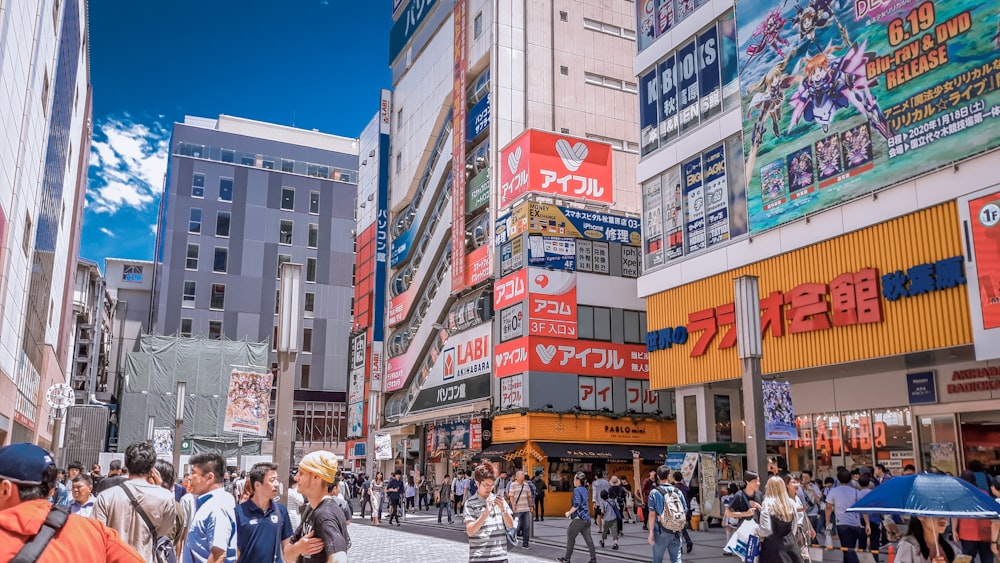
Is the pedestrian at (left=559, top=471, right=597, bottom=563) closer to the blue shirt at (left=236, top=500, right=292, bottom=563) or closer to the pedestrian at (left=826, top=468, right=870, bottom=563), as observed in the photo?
the pedestrian at (left=826, top=468, right=870, bottom=563)

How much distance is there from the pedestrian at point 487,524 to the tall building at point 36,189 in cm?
1490

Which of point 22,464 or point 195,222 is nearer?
point 22,464

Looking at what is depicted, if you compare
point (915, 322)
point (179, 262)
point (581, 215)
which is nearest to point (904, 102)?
point (915, 322)

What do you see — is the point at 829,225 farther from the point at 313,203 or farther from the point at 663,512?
the point at 313,203

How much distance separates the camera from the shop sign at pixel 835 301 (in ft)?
56.3

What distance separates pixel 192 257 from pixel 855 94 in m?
66.4

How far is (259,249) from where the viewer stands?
252ft

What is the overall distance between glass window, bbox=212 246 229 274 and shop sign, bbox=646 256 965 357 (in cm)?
6008

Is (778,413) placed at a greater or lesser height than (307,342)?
lesser

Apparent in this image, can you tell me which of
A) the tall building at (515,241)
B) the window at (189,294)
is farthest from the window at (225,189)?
the tall building at (515,241)

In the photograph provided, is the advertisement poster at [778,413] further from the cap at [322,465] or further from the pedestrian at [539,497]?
the pedestrian at [539,497]

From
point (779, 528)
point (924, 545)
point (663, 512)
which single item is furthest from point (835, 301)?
point (924, 545)

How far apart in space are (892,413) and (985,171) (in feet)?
23.2

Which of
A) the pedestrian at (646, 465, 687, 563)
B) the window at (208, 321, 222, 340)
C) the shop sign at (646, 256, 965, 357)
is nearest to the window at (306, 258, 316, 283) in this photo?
the window at (208, 321, 222, 340)
